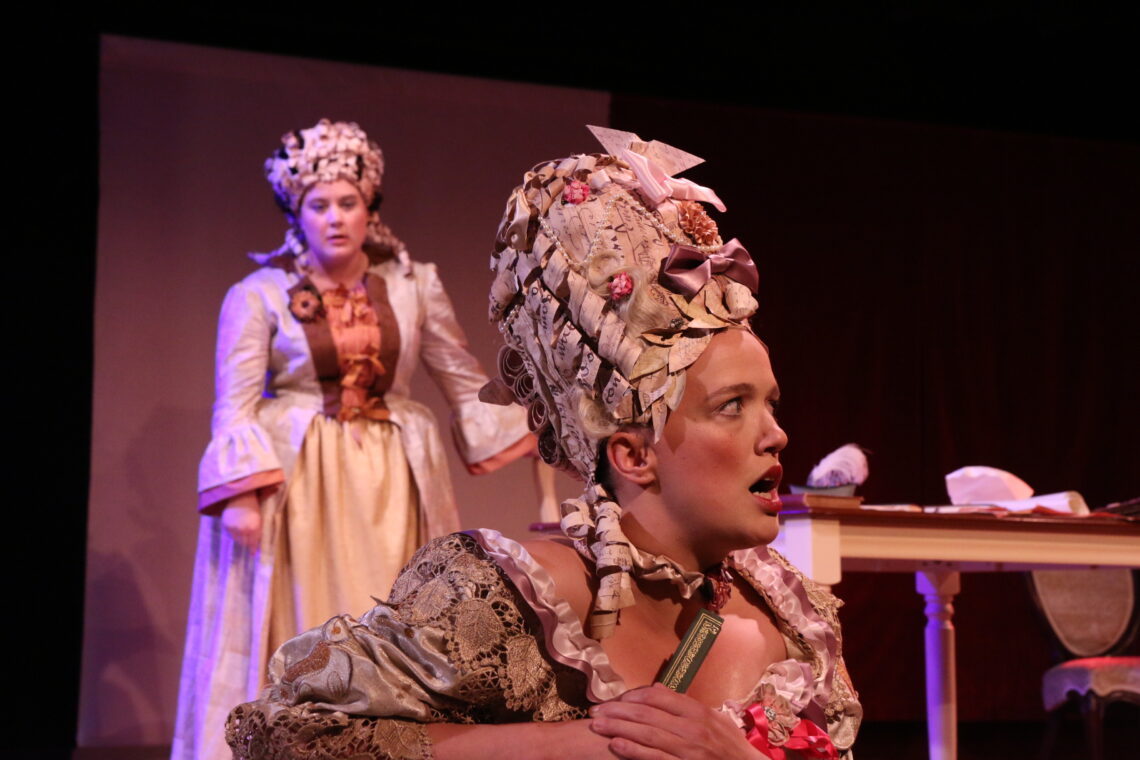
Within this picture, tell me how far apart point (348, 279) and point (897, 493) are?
2938 mm

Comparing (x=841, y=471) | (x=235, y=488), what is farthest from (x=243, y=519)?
(x=841, y=471)

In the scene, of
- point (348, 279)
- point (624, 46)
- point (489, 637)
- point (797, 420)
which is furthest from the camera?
point (797, 420)

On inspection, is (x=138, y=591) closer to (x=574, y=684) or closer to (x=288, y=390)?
(x=288, y=390)

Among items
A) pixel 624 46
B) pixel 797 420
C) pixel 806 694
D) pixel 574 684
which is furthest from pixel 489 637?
pixel 797 420

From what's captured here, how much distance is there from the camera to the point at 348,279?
3.29m

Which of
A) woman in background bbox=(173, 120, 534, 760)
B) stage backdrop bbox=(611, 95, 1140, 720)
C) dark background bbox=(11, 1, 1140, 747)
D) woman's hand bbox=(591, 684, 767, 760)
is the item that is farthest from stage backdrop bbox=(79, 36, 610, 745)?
woman's hand bbox=(591, 684, 767, 760)

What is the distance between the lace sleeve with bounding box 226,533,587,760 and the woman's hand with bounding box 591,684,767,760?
0.24 feet

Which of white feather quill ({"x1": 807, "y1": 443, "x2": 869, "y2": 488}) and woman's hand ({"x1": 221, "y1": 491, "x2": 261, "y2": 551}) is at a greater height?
white feather quill ({"x1": 807, "y1": 443, "x2": 869, "y2": 488})

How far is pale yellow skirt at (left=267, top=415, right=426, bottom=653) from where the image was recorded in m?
3.04

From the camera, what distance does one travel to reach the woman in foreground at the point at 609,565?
101cm

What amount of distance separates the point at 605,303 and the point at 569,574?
0.75 ft

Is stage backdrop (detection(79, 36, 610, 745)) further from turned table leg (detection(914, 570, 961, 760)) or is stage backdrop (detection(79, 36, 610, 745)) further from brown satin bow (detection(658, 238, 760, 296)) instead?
brown satin bow (detection(658, 238, 760, 296))

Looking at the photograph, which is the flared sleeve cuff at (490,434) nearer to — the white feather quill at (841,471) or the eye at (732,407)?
the white feather quill at (841,471)

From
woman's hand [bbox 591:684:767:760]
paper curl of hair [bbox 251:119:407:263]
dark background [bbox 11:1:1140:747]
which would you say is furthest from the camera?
dark background [bbox 11:1:1140:747]
